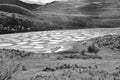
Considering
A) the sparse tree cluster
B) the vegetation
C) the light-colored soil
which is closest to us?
the vegetation

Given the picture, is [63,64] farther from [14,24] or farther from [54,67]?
[14,24]

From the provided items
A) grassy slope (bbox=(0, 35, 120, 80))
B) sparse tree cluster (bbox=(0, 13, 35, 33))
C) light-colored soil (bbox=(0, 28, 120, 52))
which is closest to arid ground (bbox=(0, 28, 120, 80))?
grassy slope (bbox=(0, 35, 120, 80))

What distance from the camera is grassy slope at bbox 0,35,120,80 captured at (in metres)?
3.95

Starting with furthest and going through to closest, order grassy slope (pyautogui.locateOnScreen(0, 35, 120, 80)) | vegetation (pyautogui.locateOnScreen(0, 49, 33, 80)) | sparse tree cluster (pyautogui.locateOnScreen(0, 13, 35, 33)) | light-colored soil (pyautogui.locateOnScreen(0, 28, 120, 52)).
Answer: sparse tree cluster (pyautogui.locateOnScreen(0, 13, 35, 33)), light-colored soil (pyautogui.locateOnScreen(0, 28, 120, 52)), grassy slope (pyautogui.locateOnScreen(0, 35, 120, 80)), vegetation (pyautogui.locateOnScreen(0, 49, 33, 80))

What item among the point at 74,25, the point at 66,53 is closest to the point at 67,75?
the point at 66,53

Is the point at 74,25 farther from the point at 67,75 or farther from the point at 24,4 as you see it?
the point at 24,4

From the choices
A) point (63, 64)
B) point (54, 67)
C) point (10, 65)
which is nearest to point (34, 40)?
point (63, 64)

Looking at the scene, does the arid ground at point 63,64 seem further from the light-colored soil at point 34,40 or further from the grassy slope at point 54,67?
the light-colored soil at point 34,40

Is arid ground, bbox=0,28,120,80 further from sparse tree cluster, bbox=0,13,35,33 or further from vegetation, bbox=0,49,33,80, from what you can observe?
sparse tree cluster, bbox=0,13,35,33

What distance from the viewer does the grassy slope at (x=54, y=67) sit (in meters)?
3.95

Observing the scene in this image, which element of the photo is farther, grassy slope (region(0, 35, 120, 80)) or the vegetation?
grassy slope (region(0, 35, 120, 80))

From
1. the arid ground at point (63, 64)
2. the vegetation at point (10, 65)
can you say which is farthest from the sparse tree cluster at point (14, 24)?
the vegetation at point (10, 65)

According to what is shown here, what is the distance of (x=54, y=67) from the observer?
5.01 metres

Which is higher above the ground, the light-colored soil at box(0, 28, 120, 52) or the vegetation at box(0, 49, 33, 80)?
the vegetation at box(0, 49, 33, 80)
